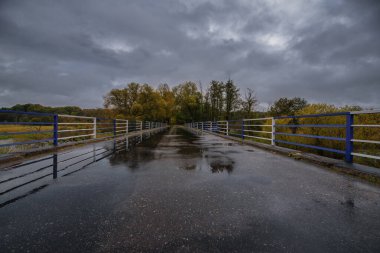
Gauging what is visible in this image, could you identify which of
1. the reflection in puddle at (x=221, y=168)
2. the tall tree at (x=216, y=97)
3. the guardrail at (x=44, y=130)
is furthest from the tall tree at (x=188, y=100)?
the reflection in puddle at (x=221, y=168)

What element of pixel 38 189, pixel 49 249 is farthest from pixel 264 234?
pixel 38 189

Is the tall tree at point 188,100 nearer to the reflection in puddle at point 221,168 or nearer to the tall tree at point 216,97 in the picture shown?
the tall tree at point 216,97

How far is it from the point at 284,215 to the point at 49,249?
7.62ft

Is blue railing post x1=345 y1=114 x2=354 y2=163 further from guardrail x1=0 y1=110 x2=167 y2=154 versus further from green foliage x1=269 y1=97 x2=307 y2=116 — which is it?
green foliage x1=269 y1=97 x2=307 y2=116

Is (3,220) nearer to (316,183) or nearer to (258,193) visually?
(258,193)

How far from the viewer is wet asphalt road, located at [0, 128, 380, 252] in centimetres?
171

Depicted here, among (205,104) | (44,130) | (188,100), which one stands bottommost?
(44,130)

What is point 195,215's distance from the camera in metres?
2.22

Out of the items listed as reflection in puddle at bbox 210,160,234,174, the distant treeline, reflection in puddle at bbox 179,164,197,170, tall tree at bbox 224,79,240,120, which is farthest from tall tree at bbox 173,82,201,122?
reflection in puddle at bbox 179,164,197,170

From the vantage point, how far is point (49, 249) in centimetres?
162

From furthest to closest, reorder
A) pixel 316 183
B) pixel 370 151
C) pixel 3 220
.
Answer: pixel 370 151, pixel 316 183, pixel 3 220

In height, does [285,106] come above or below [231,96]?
below

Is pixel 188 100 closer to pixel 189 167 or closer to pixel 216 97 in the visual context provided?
pixel 216 97

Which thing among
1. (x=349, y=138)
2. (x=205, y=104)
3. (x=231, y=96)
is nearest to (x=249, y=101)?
(x=231, y=96)
